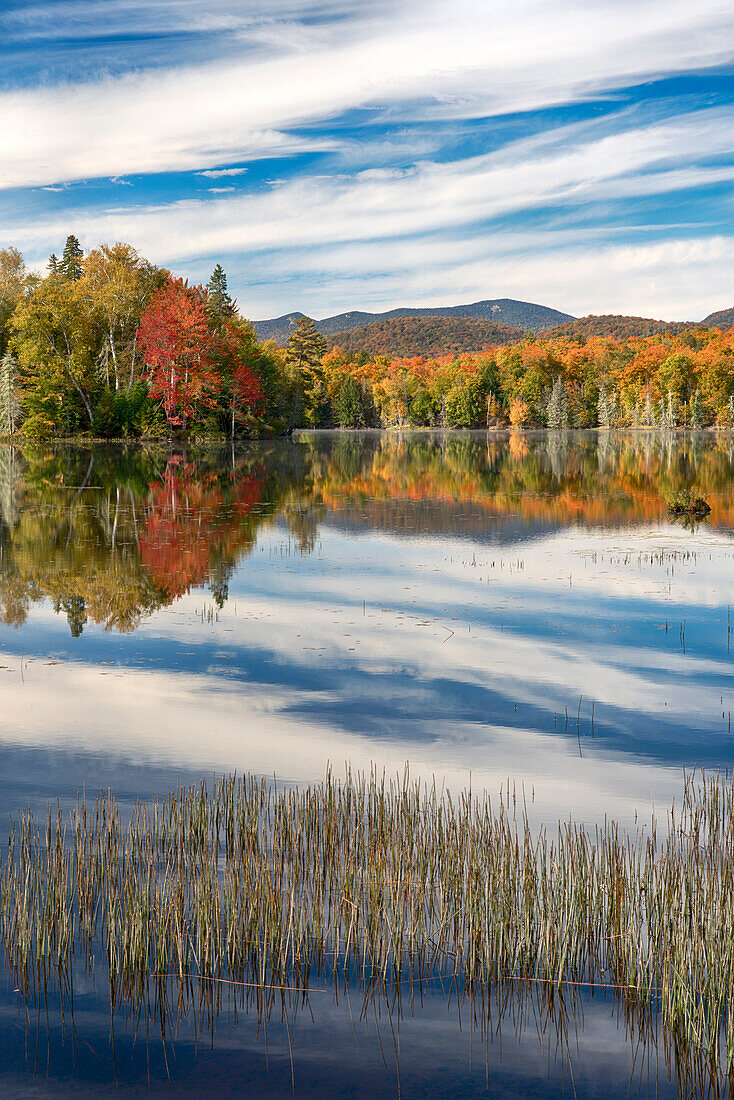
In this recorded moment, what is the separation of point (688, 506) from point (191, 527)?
47.2ft

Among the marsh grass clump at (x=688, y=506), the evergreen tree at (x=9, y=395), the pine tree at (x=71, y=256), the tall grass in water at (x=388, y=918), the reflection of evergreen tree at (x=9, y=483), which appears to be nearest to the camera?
the tall grass in water at (x=388, y=918)

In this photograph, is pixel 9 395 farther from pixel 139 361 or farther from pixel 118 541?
pixel 118 541

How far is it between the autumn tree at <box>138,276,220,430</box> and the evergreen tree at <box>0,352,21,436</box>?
864 cm

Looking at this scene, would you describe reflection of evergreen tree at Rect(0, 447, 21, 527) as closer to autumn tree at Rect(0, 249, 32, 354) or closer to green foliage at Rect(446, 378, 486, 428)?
autumn tree at Rect(0, 249, 32, 354)

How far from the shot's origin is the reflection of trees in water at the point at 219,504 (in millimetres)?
16078

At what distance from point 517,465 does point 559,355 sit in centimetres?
10929

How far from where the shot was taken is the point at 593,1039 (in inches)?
172

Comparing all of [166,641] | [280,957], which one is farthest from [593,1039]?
[166,641]

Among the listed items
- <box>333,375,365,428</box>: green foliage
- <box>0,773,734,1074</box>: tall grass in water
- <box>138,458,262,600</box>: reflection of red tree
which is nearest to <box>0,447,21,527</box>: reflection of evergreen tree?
<box>138,458,262,600</box>: reflection of red tree

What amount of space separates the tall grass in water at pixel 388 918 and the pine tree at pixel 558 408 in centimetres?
13500

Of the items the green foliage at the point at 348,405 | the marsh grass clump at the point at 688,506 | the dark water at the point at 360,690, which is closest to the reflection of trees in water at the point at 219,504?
the dark water at the point at 360,690

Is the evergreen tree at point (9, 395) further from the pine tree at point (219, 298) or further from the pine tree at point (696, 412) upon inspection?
the pine tree at point (696, 412)

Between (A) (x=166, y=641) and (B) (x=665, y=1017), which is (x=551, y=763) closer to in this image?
(B) (x=665, y=1017)

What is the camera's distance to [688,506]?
88.5ft
